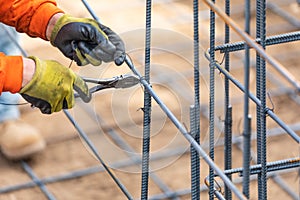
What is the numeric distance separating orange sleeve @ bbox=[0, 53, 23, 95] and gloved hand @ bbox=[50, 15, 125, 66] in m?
0.14

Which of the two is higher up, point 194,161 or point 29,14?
point 29,14

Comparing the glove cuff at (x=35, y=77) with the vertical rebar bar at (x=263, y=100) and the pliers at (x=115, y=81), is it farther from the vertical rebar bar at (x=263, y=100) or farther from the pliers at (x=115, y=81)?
the vertical rebar bar at (x=263, y=100)

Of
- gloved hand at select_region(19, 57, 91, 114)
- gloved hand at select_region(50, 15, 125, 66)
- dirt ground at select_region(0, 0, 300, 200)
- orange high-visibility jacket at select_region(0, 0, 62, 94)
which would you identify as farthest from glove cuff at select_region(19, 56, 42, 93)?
dirt ground at select_region(0, 0, 300, 200)

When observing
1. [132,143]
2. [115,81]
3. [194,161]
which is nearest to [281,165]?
[194,161]

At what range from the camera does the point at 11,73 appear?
59.6 inches

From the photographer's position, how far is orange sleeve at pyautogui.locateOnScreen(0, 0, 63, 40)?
175cm

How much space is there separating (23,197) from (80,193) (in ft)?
0.48

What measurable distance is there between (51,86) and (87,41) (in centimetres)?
14

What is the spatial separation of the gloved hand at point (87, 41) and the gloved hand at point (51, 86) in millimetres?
68

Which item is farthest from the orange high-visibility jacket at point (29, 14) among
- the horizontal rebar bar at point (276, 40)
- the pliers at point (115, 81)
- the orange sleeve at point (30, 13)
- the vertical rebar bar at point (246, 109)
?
the vertical rebar bar at point (246, 109)

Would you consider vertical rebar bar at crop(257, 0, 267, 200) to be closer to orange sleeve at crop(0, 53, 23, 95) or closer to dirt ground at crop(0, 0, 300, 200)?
orange sleeve at crop(0, 53, 23, 95)

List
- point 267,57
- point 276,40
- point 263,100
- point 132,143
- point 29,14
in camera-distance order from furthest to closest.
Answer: point 132,143 < point 29,14 < point 276,40 < point 263,100 < point 267,57

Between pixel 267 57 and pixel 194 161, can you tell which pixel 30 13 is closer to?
pixel 194 161

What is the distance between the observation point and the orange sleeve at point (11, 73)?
151 cm
